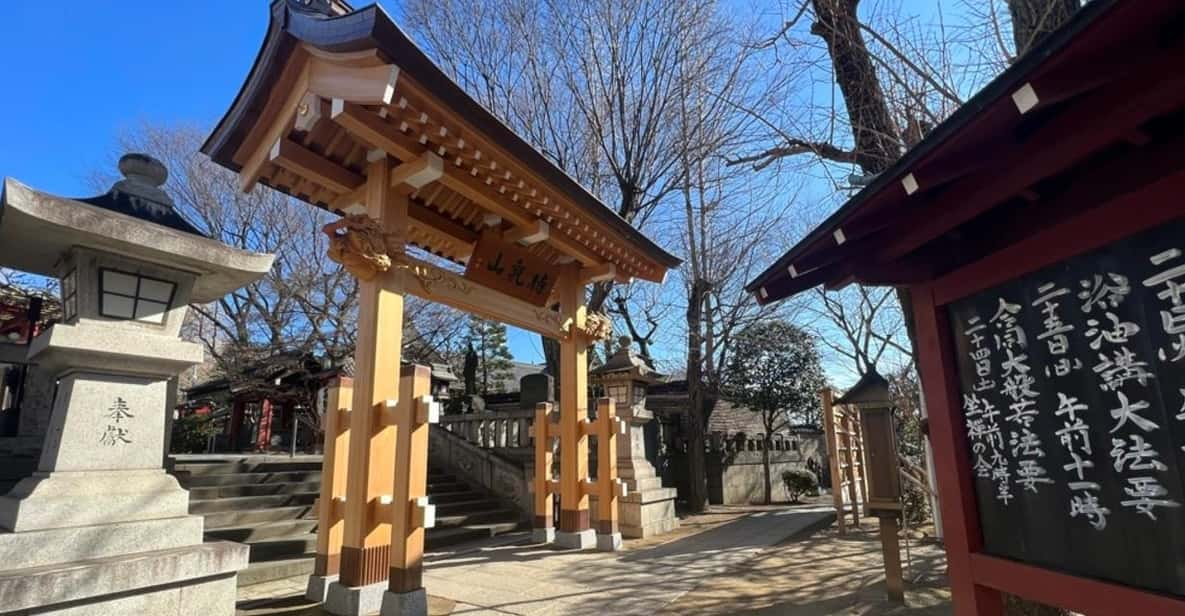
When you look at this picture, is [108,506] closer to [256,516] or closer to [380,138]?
[380,138]

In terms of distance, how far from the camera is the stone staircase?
20.2 ft

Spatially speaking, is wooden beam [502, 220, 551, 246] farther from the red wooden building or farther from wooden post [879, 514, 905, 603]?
wooden post [879, 514, 905, 603]

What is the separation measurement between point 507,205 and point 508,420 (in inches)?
212

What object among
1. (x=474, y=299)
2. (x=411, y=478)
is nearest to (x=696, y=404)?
(x=474, y=299)

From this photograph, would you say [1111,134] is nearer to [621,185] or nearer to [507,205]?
[507,205]

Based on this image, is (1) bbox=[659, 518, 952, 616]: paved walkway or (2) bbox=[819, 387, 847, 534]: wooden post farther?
(2) bbox=[819, 387, 847, 534]: wooden post

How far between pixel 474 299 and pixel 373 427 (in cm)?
209

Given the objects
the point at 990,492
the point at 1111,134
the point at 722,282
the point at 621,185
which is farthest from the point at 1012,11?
the point at 722,282

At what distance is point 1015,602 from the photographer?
4211 millimetres

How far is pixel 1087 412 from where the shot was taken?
236cm

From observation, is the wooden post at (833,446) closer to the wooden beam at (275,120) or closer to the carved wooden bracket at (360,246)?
the carved wooden bracket at (360,246)

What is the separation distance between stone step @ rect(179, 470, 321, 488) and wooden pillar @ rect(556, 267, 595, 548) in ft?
12.5

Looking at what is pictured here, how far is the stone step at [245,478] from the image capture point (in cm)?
743

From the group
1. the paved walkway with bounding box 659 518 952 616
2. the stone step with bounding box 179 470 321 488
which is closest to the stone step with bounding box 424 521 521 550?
the stone step with bounding box 179 470 321 488
